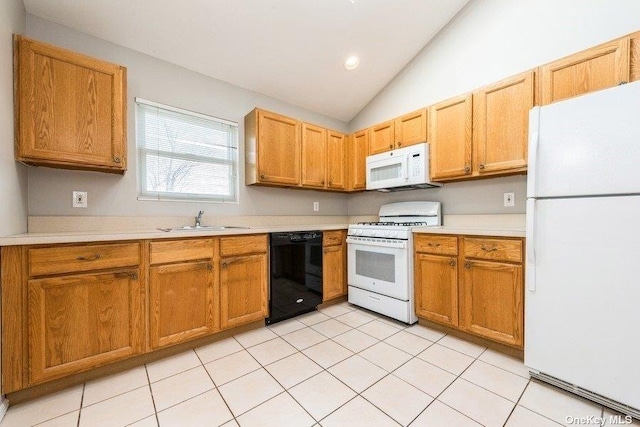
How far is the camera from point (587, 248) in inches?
57.8

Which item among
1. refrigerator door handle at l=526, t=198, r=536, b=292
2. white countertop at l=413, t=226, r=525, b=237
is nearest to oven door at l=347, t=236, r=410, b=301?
white countertop at l=413, t=226, r=525, b=237

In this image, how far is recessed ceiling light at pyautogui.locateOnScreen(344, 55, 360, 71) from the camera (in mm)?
2920

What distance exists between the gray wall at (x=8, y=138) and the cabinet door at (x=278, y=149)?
1.73 meters

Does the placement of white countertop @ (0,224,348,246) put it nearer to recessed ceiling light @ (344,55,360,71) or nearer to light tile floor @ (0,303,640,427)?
light tile floor @ (0,303,640,427)

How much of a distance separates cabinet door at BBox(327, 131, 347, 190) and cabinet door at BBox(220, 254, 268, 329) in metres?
1.51

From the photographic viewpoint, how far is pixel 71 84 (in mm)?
1806

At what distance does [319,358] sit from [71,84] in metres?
2.65

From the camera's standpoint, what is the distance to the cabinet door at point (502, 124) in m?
2.10

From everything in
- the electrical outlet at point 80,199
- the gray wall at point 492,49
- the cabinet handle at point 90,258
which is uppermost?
the gray wall at point 492,49

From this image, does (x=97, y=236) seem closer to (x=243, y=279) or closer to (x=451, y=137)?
(x=243, y=279)

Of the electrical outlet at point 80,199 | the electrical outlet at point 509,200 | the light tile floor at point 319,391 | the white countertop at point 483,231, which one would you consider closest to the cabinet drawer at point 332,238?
the white countertop at point 483,231

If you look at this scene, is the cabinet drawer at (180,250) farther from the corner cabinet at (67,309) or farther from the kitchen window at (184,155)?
the kitchen window at (184,155)

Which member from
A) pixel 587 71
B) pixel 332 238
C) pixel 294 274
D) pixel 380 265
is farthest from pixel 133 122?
pixel 587 71

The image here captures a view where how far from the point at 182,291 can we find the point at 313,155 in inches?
82.2
